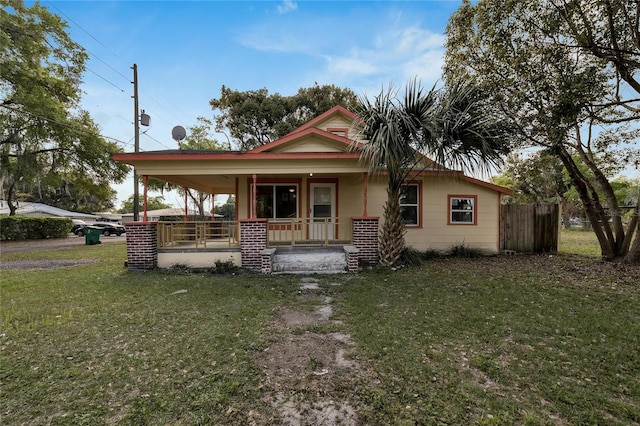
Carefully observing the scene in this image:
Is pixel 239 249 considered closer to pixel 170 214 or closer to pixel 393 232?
pixel 393 232

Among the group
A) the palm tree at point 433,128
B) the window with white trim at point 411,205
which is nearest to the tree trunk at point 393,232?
the palm tree at point 433,128

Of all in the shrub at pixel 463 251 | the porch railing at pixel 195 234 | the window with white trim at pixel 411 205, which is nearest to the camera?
the porch railing at pixel 195 234

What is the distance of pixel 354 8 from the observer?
9180 millimetres

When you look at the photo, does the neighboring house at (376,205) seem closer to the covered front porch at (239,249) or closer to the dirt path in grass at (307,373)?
the covered front porch at (239,249)

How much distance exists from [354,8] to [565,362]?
33.2ft

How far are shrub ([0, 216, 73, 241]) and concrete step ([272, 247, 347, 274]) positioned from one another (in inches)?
747

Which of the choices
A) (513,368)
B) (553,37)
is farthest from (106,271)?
(553,37)

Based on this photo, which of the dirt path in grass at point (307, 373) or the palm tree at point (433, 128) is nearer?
the dirt path in grass at point (307, 373)

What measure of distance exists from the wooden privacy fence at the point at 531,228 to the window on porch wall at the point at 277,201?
24.4 ft

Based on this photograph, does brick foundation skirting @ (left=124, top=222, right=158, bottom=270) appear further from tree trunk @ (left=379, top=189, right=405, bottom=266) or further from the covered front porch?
tree trunk @ (left=379, top=189, right=405, bottom=266)

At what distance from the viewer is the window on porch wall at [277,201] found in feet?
33.9

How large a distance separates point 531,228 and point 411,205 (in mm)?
4448

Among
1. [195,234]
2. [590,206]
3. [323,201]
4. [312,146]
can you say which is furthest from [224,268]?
[590,206]

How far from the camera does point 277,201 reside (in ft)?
34.0
